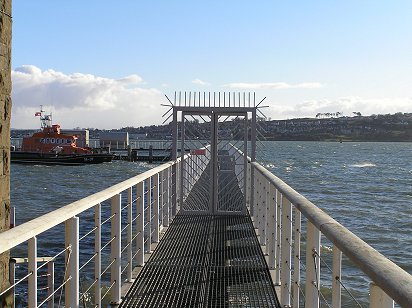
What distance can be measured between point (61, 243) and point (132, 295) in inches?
327

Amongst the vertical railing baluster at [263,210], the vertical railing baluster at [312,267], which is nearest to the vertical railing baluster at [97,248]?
the vertical railing baluster at [312,267]

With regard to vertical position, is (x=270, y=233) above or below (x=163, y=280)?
above

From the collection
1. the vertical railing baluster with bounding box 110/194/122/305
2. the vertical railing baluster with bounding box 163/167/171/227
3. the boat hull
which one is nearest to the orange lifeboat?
the boat hull

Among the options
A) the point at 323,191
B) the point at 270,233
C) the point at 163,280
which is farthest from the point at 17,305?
the point at 323,191

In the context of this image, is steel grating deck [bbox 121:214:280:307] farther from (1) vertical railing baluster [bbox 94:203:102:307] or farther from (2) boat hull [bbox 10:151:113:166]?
(2) boat hull [bbox 10:151:113:166]

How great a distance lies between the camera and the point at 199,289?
4.98 meters

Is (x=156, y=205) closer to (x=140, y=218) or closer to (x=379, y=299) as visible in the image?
(x=140, y=218)

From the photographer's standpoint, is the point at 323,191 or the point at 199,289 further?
the point at 323,191

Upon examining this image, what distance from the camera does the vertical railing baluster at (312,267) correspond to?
312 centimetres

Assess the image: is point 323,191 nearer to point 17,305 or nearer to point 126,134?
point 17,305

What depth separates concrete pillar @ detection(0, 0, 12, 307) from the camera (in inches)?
145

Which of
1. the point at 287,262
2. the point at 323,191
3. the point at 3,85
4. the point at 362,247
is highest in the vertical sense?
the point at 3,85

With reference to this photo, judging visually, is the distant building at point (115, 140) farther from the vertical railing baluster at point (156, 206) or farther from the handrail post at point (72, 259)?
the handrail post at point (72, 259)

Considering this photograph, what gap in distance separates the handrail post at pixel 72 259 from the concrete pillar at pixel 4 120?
2.32 feet
